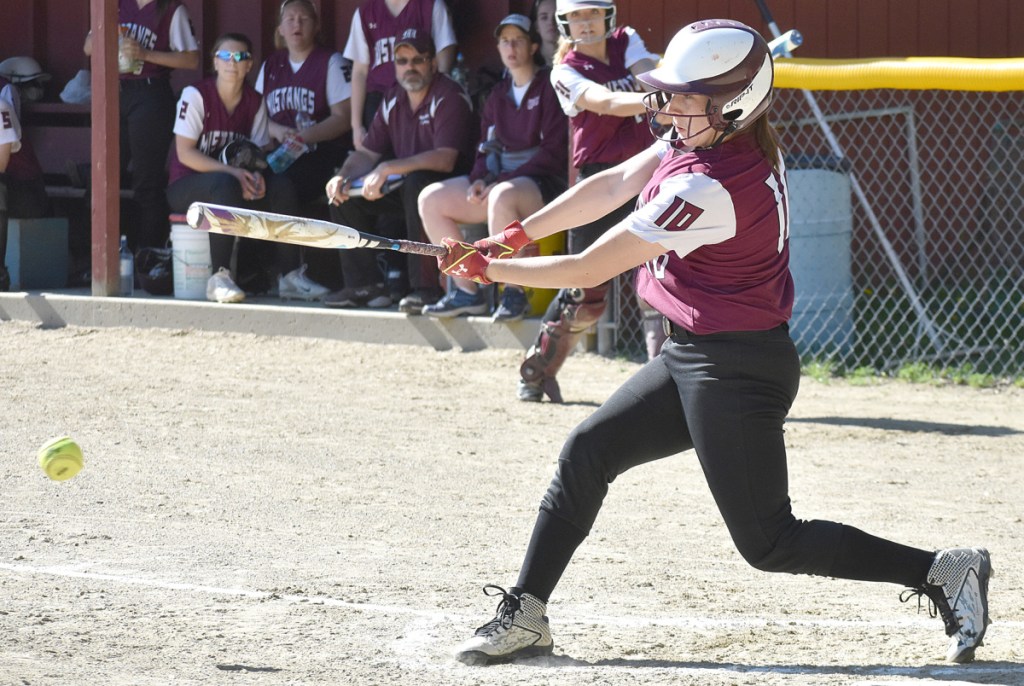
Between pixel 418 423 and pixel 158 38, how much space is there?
16.3 ft

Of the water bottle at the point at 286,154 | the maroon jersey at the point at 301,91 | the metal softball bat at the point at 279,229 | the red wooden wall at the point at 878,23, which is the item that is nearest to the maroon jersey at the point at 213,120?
the maroon jersey at the point at 301,91

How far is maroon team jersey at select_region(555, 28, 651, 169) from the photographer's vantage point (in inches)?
284

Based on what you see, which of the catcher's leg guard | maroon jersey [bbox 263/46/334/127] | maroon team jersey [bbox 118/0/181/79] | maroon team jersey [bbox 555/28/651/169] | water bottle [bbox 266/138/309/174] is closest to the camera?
maroon team jersey [bbox 555/28/651/169]

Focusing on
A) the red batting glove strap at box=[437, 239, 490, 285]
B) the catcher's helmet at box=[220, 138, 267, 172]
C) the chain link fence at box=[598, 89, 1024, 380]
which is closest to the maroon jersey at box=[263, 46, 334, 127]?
the catcher's helmet at box=[220, 138, 267, 172]

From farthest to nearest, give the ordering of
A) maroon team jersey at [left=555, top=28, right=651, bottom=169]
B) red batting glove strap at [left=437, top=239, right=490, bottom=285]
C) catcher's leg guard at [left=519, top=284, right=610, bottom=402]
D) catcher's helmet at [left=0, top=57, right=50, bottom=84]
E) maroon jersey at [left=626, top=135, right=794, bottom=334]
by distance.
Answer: catcher's helmet at [left=0, top=57, right=50, bottom=84], catcher's leg guard at [left=519, top=284, right=610, bottom=402], maroon team jersey at [left=555, top=28, right=651, bottom=169], red batting glove strap at [left=437, top=239, right=490, bottom=285], maroon jersey at [left=626, top=135, right=794, bottom=334]

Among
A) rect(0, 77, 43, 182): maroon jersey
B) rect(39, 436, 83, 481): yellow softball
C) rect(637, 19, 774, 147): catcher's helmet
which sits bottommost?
rect(39, 436, 83, 481): yellow softball

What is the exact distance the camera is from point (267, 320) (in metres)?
9.56

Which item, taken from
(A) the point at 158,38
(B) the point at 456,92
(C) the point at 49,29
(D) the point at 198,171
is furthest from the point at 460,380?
(C) the point at 49,29

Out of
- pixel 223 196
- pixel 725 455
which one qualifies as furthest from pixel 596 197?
pixel 223 196

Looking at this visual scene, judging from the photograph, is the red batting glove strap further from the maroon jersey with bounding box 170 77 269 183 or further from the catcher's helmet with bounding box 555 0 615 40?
the maroon jersey with bounding box 170 77 269 183

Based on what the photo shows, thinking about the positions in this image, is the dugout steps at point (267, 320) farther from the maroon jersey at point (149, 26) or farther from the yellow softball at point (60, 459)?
the yellow softball at point (60, 459)

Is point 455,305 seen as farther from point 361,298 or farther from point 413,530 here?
point 413,530

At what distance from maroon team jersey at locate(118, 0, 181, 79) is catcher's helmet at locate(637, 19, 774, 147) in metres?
7.71

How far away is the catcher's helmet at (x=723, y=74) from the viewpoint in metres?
3.66
